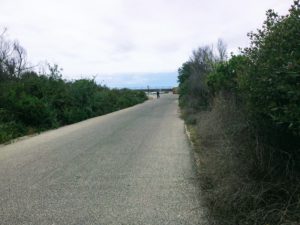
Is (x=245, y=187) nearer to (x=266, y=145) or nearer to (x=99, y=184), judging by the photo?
(x=266, y=145)

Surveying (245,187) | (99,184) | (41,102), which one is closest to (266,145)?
(245,187)

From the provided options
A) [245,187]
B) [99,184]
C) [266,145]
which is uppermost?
[266,145]

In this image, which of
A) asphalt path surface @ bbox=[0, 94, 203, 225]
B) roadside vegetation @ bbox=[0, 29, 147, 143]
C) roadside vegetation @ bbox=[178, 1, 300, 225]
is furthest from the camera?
roadside vegetation @ bbox=[0, 29, 147, 143]

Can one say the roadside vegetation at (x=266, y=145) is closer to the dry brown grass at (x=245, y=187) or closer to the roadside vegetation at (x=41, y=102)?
the dry brown grass at (x=245, y=187)

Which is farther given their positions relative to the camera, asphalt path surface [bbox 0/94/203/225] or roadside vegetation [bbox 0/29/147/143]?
roadside vegetation [bbox 0/29/147/143]

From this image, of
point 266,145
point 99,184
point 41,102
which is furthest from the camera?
point 41,102

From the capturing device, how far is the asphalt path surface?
19.9 feet

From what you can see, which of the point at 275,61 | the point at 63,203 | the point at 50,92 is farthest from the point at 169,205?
the point at 50,92

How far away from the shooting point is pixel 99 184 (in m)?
7.98

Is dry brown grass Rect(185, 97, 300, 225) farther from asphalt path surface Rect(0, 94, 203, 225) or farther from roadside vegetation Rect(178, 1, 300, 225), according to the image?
asphalt path surface Rect(0, 94, 203, 225)

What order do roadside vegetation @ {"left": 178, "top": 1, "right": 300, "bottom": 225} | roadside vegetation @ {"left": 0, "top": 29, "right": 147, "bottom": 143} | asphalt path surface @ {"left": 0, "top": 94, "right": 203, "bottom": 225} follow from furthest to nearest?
roadside vegetation @ {"left": 0, "top": 29, "right": 147, "bottom": 143}
asphalt path surface @ {"left": 0, "top": 94, "right": 203, "bottom": 225}
roadside vegetation @ {"left": 178, "top": 1, "right": 300, "bottom": 225}

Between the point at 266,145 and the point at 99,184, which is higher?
the point at 266,145

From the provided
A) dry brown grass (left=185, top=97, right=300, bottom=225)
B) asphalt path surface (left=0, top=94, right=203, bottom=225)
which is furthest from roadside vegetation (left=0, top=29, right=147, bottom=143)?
dry brown grass (left=185, top=97, right=300, bottom=225)

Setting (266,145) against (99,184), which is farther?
(99,184)
